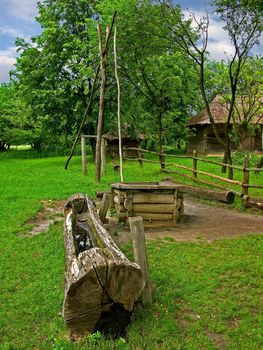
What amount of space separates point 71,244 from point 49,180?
1244 centimetres

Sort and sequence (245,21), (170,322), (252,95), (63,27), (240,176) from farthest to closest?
1. (63,27)
2. (252,95)
3. (240,176)
4. (245,21)
5. (170,322)

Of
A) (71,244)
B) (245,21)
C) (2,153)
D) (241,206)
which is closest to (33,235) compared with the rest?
(71,244)

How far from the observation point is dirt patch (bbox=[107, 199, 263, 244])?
859 centimetres

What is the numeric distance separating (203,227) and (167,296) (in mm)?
4275

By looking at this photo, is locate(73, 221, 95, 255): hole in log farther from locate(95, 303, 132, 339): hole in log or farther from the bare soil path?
locate(95, 303, 132, 339): hole in log

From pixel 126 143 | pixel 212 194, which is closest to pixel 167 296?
pixel 212 194

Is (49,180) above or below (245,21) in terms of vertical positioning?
below

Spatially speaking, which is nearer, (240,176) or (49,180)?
(49,180)

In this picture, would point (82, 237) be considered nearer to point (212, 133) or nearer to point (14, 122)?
point (212, 133)

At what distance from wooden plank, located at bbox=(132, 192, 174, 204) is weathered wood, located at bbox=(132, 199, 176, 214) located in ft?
0.28

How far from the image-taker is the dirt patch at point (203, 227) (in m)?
8.59

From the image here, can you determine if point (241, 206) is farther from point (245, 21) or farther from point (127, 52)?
point (127, 52)

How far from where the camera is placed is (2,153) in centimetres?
4088

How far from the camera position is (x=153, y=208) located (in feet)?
31.7
